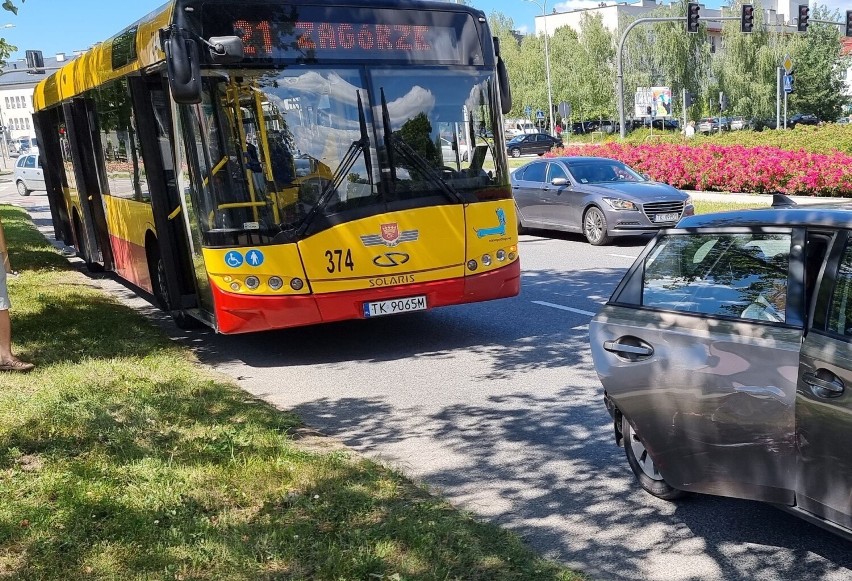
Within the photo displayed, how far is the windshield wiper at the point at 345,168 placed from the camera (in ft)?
25.3

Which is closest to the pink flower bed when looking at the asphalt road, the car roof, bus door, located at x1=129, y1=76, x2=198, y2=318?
the asphalt road

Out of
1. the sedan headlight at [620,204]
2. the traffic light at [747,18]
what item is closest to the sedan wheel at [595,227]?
the sedan headlight at [620,204]

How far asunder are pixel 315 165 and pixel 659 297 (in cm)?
416

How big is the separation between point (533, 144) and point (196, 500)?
5753 cm

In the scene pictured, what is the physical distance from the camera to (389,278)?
8094 millimetres

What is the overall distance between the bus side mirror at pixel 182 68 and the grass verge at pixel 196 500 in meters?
2.26

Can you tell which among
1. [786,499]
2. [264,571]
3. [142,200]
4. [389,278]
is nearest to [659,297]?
[786,499]

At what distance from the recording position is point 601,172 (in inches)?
656

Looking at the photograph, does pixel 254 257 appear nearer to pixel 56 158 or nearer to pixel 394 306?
pixel 394 306

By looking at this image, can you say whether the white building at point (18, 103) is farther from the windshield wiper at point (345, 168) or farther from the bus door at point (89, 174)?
the windshield wiper at point (345, 168)

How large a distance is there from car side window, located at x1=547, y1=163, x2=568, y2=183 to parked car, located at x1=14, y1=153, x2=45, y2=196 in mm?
30631

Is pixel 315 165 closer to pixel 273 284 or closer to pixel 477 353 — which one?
pixel 273 284

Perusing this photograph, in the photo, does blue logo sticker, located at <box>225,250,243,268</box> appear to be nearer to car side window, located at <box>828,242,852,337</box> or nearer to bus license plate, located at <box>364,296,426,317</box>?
bus license plate, located at <box>364,296,426,317</box>

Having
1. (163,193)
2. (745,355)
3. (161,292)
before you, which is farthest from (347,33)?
(745,355)
